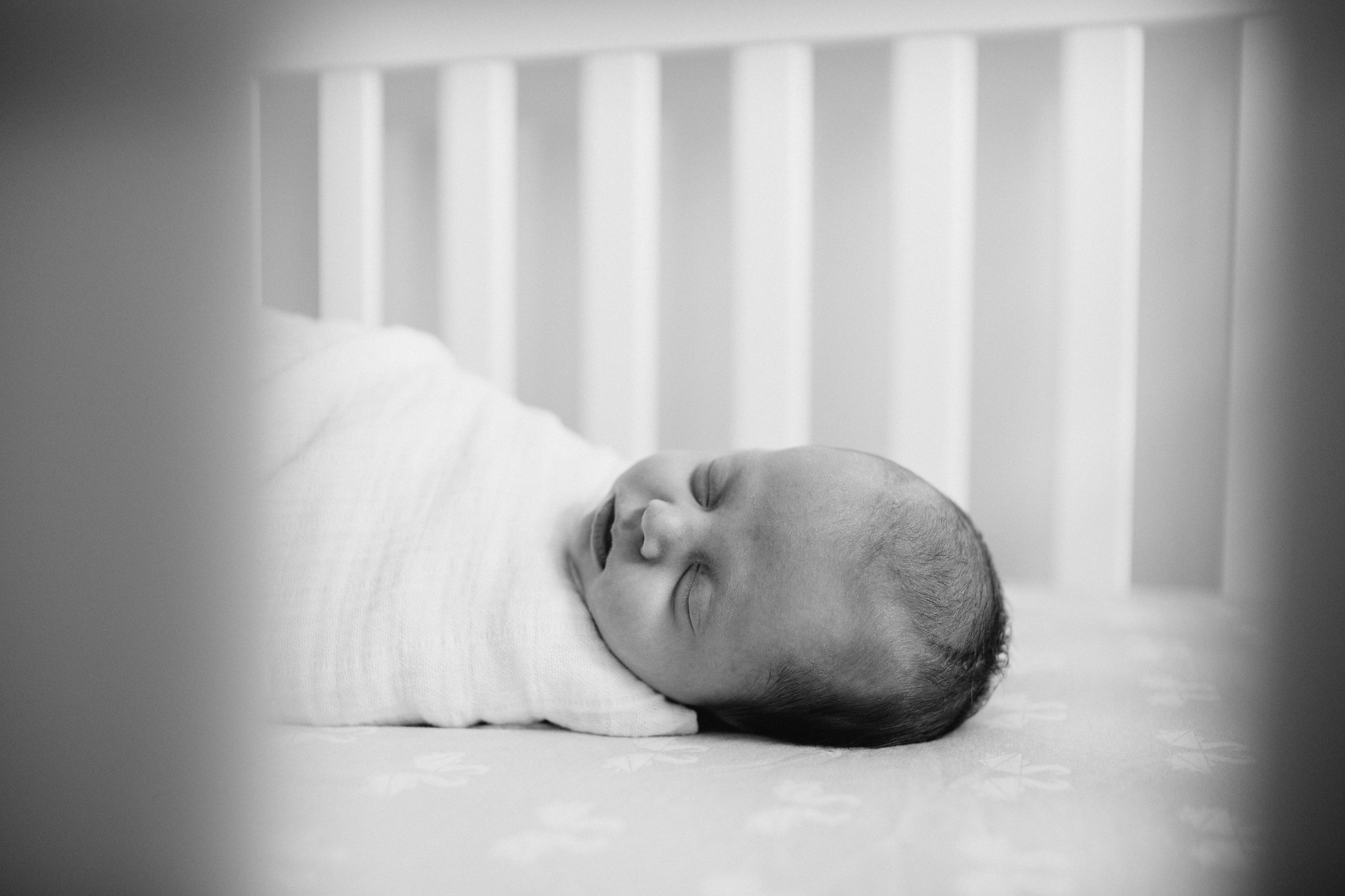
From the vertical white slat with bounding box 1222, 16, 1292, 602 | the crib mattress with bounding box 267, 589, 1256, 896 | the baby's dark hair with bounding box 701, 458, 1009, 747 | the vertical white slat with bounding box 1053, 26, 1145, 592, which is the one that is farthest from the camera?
the vertical white slat with bounding box 1053, 26, 1145, 592

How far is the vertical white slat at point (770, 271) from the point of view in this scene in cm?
119

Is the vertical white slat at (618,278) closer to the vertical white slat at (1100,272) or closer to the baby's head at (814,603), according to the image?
the vertical white slat at (1100,272)

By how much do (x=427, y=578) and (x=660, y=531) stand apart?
0.53 feet

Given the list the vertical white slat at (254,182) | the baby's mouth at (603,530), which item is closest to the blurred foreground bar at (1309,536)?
the vertical white slat at (254,182)

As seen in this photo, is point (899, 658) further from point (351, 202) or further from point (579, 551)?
point (351, 202)

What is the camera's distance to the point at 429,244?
54.7 inches

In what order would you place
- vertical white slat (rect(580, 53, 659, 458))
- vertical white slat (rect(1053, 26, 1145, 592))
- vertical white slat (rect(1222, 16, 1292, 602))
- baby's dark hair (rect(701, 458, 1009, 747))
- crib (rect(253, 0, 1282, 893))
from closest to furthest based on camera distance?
vertical white slat (rect(1222, 16, 1292, 602)) < baby's dark hair (rect(701, 458, 1009, 747)) < crib (rect(253, 0, 1282, 893)) < vertical white slat (rect(1053, 26, 1145, 592)) < vertical white slat (rect(580, 53, 659, 458))

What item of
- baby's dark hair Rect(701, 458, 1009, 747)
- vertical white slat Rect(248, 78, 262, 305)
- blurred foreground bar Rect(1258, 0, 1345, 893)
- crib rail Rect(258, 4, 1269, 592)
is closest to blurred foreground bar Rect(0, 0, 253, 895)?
vertical white slat Rect(248, 78, 262, 305)

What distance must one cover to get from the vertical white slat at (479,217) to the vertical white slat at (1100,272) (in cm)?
Answer: 65

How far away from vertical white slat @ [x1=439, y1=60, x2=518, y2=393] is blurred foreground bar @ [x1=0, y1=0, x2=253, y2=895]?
112cm

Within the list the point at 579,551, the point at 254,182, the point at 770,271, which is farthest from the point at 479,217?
the point at 254,182

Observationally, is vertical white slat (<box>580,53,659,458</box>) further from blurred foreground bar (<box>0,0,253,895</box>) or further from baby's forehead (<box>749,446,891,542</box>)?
blurred foreground bar (<box>0,0,253,895</box>)

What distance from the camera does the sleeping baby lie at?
59 cm

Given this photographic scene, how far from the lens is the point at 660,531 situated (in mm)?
628
